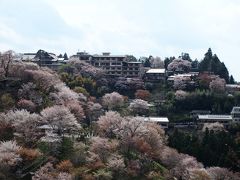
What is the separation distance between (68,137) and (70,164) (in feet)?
20.1

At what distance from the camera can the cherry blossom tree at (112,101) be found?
62.2 metres

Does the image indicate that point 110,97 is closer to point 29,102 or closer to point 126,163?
point 29,102

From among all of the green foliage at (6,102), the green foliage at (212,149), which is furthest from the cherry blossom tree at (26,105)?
the green foliage at (212,149)

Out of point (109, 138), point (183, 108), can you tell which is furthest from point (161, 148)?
point (183, 108)

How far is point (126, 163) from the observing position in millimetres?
41875

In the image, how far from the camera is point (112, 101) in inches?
2454

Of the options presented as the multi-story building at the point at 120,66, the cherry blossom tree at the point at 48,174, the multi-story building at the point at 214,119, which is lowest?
the cherry blossom tree at the point at 48,174

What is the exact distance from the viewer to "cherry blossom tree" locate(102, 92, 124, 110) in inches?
2447

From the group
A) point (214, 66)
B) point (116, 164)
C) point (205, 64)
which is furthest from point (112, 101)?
point (205, 64)

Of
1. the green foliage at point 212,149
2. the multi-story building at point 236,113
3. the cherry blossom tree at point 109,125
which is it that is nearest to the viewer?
the cherry blossom tree at point 109,125

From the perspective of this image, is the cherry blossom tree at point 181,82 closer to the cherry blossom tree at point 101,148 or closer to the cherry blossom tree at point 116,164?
the cherry blossom tree at point 101,148

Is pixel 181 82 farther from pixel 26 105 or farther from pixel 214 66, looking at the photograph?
pixel 26 105

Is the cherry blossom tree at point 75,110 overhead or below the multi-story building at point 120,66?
below

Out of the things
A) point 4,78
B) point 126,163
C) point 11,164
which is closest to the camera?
point 11,164
